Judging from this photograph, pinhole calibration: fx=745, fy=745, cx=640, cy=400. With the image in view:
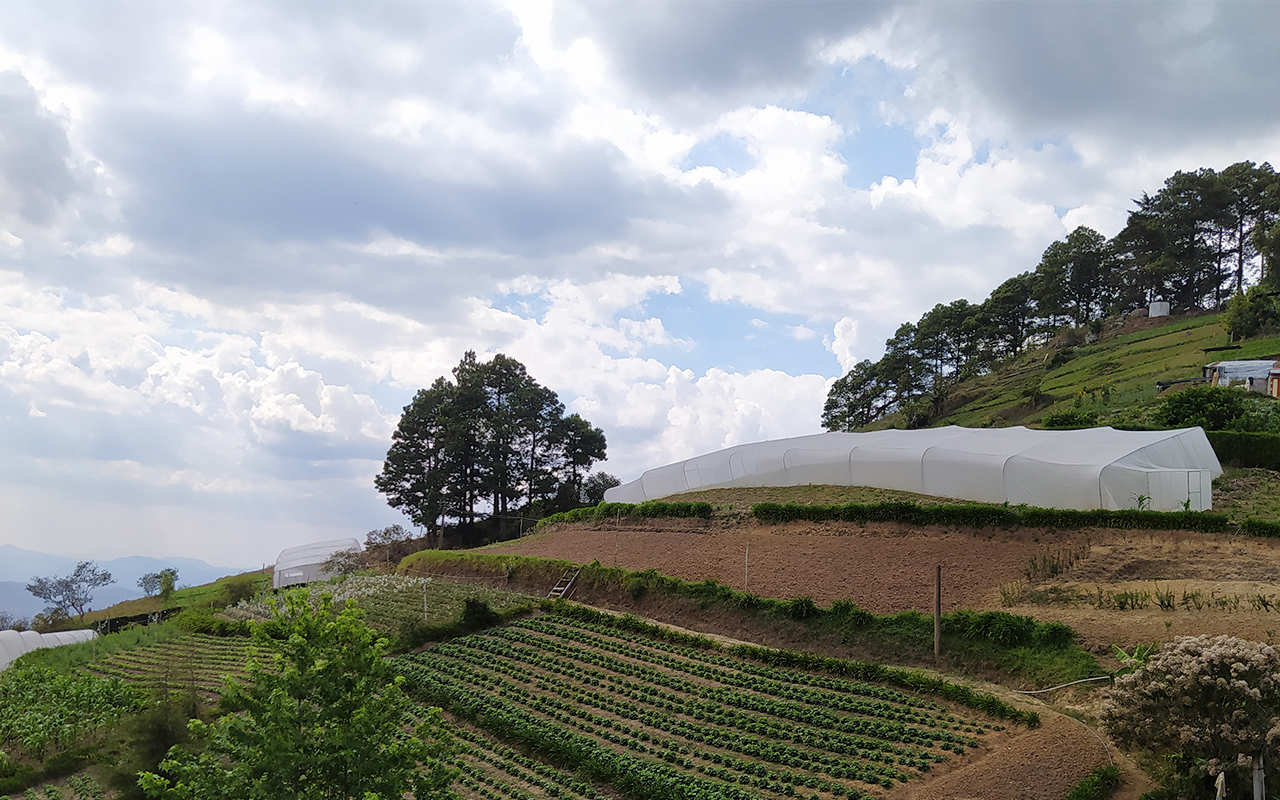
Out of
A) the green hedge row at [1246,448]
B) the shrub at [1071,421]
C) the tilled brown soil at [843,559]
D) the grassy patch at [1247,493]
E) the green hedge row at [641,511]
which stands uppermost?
the shrub at [1071,421]

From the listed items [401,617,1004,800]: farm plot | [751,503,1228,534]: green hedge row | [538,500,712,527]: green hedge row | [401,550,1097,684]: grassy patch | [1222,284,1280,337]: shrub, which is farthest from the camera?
[1222,284,1280,337]: shrub

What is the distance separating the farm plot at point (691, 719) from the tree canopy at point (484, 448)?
114 ft

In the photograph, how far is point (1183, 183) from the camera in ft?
225

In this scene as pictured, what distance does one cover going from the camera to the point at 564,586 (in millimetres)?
29875

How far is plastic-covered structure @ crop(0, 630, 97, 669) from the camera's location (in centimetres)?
3428

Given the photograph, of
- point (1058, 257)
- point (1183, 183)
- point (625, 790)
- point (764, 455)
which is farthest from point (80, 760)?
point (1183, 183)

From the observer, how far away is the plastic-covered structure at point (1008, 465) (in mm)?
25797

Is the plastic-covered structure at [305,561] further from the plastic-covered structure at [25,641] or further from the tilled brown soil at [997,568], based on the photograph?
the tilled brown soil at [997,568]

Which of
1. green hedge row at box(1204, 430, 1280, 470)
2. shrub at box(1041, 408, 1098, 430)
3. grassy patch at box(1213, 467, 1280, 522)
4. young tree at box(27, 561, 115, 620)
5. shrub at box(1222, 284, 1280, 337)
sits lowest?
young tree at box(27, 561, 115, 620)

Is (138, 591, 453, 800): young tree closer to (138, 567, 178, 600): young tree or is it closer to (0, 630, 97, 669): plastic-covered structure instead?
(0, 630, 97, 669): plastic-covered structure

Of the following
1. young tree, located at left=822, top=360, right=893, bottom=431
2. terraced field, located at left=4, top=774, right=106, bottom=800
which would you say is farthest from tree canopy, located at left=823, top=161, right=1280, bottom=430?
terraced field, located at left=4, top=774, right=106, bottom=800

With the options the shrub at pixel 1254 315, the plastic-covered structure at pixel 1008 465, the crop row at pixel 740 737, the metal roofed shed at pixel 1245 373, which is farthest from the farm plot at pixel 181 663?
the shrub at pixel 1254 315

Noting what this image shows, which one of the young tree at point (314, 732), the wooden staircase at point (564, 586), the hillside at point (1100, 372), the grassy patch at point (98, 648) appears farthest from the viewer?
the hillside at point (1100, 372)

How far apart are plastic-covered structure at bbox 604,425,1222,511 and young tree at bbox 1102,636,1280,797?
1537cm
